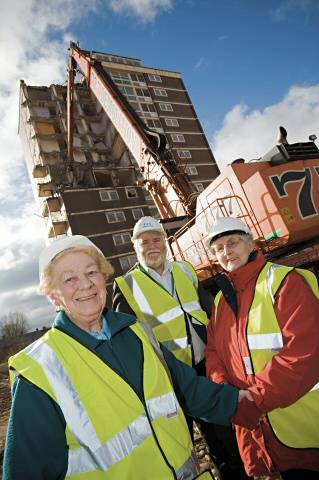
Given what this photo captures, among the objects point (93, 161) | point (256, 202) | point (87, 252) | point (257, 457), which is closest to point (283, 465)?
point (257, 457)

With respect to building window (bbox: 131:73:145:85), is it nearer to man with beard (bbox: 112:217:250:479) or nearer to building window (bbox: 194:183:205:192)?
building window (bbox: 194:183:205:192)

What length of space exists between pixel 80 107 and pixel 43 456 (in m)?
52.7

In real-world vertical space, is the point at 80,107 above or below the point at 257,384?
above

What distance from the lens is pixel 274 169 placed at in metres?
6.35

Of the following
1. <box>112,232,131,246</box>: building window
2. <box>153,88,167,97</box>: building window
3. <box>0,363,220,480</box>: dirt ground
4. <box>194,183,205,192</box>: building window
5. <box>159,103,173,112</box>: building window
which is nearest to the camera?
<box>0,363,220,480</box>: dirt ground

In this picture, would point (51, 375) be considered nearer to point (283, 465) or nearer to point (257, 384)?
point (257, 384)

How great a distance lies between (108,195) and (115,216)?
2.80 meters

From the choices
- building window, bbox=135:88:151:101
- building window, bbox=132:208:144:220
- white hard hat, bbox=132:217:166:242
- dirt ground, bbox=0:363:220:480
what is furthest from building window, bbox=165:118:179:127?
white hard hat, bbox=132:217:166:242

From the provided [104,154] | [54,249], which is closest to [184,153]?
[104,154]

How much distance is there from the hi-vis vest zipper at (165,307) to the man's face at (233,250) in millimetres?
805

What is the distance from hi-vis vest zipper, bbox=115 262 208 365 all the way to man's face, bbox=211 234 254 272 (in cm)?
81

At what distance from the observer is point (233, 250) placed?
2814mm

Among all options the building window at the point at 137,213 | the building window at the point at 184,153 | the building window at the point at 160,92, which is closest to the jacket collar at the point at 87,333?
the building window at the point at 137,213

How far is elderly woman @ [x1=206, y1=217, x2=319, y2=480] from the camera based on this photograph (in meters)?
2.06
